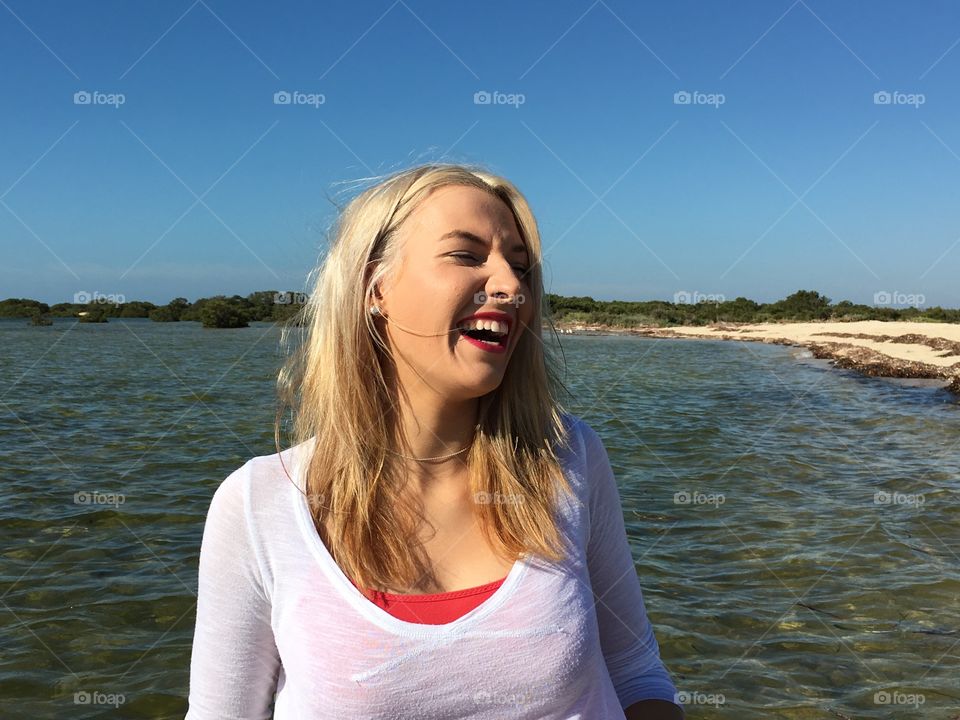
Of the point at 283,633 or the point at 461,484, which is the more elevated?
the point at 461,484

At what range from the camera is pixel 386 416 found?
187 centimetres

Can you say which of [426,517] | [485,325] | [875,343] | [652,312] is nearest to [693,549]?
[426,517]

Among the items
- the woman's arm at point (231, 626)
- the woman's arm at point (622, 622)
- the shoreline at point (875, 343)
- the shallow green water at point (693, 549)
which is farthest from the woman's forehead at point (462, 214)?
the shoreline at point (875, 343)

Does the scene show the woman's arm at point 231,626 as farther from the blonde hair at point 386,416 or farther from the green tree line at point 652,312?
the green tree line at point 652,312

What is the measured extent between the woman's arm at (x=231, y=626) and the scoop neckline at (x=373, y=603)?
11cm

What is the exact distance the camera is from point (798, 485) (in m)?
8.77

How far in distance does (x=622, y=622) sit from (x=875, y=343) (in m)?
31.2

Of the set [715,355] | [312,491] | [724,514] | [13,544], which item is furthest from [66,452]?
[715,355]

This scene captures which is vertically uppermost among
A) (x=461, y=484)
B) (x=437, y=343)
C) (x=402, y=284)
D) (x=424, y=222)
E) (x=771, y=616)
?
(x=424, y=222)

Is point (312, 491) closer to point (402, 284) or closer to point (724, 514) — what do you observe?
point (402, 284)

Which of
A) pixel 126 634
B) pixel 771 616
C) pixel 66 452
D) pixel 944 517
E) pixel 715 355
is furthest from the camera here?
pixel 715 355

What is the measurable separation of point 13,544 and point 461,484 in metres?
6.01

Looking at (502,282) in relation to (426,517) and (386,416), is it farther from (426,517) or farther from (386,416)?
(426,517)

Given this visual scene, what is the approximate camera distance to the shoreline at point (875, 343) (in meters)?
20.3
